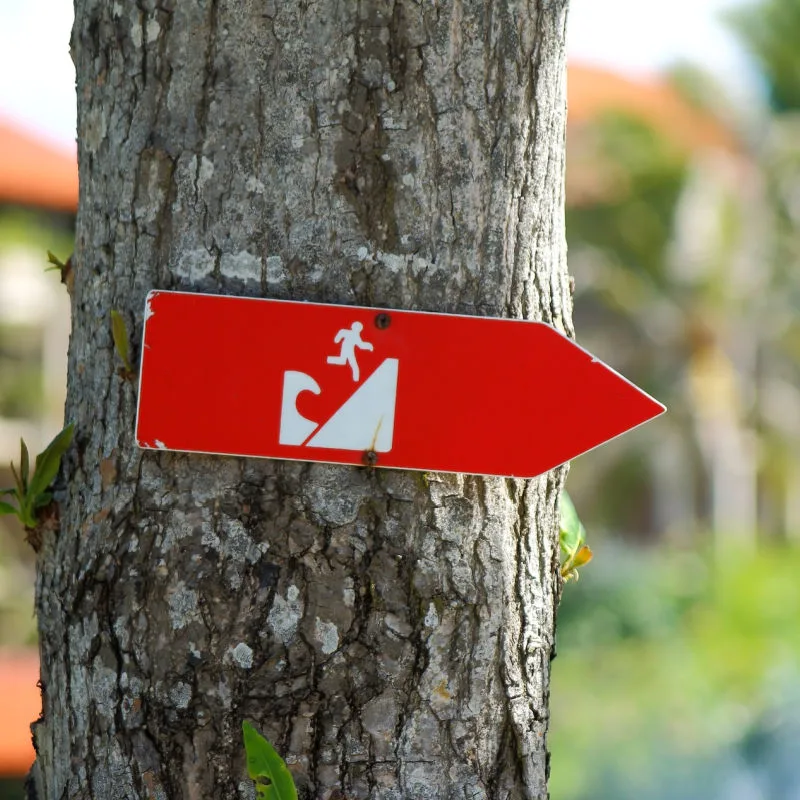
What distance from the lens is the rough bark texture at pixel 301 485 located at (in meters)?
1.48

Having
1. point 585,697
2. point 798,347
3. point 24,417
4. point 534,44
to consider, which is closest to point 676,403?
point 798,347

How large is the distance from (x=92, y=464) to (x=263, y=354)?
0.30 meters

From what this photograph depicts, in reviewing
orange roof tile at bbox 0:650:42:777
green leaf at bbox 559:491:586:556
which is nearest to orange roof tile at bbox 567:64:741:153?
orange roof tile at bbox 0:650:42:777

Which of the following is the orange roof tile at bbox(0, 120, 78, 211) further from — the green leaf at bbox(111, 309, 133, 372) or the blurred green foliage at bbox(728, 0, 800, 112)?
the green leaf at bbox(111, 309, 133, 372)

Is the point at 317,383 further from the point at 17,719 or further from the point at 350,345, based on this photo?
the point at 17,719

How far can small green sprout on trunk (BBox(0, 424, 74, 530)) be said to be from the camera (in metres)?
1.59

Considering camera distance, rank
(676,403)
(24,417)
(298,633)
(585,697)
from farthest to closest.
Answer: (676,403), (24,417), (585,697), (298,633)

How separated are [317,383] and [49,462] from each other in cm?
41

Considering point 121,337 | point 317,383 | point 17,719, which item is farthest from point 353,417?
point 17,719

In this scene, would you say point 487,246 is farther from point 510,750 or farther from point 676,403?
point 676,403

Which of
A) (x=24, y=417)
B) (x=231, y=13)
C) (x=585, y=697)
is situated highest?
(x=231, y=13)

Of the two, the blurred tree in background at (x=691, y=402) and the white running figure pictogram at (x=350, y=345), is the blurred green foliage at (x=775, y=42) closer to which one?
the blurred tree in background at (x=691, y=402)

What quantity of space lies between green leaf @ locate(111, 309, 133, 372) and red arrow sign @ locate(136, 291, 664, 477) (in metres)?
0.05

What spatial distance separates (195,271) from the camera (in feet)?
4.97
